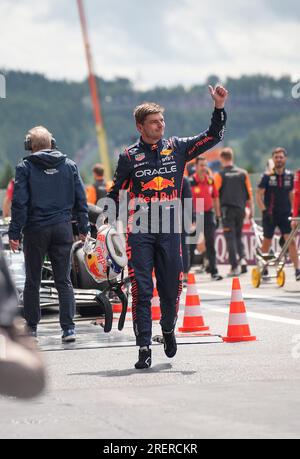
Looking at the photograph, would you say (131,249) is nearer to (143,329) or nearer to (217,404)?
(143,329)

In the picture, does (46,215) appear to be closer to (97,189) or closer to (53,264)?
(53,264)

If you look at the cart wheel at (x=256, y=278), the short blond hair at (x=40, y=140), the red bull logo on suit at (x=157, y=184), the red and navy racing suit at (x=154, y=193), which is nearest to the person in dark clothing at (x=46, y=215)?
the short blond hair at (x=40, y=140)

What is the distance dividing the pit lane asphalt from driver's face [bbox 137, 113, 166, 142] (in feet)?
5.27

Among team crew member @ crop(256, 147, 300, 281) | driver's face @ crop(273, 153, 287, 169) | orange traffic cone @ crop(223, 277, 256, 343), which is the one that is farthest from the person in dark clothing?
team crew member @ crop(256, 147, 300, 281)

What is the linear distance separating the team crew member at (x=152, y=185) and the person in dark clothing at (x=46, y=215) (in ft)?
5.11

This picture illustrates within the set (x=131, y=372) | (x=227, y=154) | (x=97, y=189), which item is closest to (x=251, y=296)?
(x=227, y=154)

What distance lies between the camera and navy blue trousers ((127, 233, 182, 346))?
31.5 feet

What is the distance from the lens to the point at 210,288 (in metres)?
19.1

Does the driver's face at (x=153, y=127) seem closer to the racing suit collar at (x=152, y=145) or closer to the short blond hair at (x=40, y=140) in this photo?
the racing suit collar at (x=152, y=145)

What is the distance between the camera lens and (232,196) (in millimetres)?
21609

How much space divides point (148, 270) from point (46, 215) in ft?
5.98

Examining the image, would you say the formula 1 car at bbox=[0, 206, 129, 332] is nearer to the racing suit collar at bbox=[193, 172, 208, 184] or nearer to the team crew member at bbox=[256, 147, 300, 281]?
the team crew member at bbox=[256, 147, 300, 281]

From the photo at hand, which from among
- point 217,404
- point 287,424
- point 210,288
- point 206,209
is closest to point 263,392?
point 217,404

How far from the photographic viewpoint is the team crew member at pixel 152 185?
9.56 m
